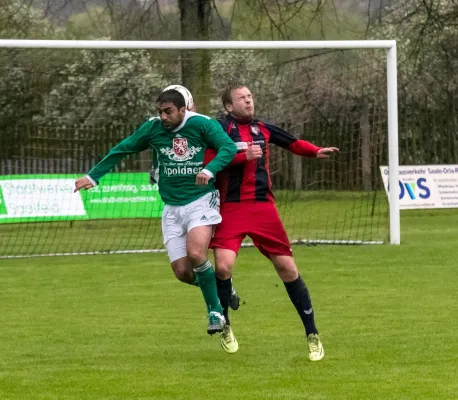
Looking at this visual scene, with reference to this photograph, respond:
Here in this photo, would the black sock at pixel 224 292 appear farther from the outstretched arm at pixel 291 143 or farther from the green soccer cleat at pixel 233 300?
the outstretched arm at pixel 291 143

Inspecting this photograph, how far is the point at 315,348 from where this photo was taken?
840 centimetres

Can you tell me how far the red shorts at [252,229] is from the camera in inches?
337

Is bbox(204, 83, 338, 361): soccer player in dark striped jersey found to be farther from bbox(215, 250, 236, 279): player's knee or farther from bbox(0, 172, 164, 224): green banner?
bbox(0, 172, 164, 224): green banner

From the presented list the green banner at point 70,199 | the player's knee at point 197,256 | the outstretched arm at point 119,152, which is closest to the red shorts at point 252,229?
the player's knee at point 197,256

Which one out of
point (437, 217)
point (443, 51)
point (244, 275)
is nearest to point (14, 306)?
point (244, 275)

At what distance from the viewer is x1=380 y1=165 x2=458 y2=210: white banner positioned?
2344 centimetres

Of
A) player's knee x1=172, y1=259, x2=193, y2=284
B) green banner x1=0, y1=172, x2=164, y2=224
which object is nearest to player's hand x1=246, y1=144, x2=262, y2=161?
player's knee x1=172, y1=259, x2=193, y2=284

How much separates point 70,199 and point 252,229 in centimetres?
1092

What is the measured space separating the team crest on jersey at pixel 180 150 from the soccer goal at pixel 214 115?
347 inches

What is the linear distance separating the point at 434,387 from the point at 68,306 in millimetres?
5611

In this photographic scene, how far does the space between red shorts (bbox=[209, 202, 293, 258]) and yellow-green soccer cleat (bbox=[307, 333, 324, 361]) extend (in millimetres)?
627

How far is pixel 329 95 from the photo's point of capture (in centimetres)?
1838

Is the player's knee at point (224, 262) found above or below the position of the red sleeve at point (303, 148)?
below

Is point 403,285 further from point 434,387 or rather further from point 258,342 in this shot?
point 434,387
